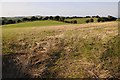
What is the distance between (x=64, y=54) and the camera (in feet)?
47.6

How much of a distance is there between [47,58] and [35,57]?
706 millimetres

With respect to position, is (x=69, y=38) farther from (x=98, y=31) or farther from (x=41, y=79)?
(x=41, y=79)

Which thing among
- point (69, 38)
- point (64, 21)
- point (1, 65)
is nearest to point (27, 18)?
point (64, 21)

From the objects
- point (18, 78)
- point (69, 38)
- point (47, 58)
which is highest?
point (69, 38)

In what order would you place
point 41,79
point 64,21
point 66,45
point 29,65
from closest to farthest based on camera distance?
point 41,79
point 29,65
point 66,45
point 64,21

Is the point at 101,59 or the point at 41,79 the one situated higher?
the point at 101,59

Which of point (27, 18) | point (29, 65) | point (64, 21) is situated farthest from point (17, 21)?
point (29, 65)

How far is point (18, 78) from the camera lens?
524 inches

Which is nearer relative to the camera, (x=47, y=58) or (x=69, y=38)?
(x=47, y=58)

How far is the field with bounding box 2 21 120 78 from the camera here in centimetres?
1307

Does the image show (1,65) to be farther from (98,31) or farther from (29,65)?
(98,31)

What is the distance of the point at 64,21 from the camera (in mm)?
24656

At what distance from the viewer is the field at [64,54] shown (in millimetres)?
13070

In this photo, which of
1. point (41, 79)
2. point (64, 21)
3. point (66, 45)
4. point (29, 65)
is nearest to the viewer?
point (41, 79)
